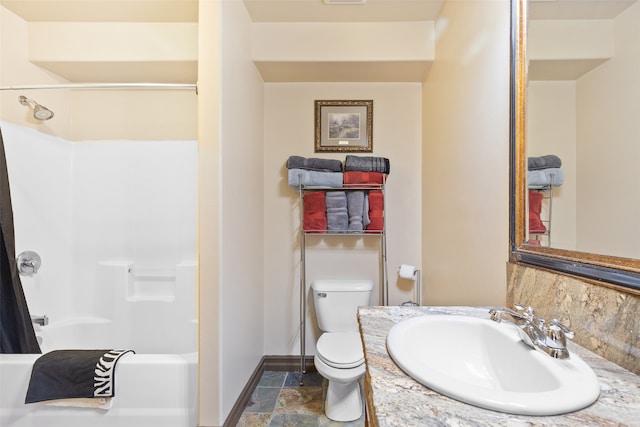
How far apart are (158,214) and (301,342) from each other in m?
1.44

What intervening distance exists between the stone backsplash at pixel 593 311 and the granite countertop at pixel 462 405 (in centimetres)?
3

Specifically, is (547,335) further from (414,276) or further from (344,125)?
(344,125)

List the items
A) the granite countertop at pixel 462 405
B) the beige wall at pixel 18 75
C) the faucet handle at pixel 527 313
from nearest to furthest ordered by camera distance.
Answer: the granite countertop at pixel 462 405 < the faucet handle at pixel 527 313 < the beige wall at pixel 18 75

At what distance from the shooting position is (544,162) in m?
0.82

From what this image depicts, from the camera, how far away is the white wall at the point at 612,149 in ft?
1.91

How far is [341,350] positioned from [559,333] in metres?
1.16

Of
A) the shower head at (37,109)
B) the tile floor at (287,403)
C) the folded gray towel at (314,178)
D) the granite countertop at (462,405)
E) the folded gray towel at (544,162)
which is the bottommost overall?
the tile floor at (287,403)

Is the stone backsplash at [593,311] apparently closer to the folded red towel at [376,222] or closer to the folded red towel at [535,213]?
the folded red towel at [535,213]

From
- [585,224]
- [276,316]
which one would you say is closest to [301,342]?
[276,316]

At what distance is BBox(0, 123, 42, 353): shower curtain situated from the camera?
1.34m

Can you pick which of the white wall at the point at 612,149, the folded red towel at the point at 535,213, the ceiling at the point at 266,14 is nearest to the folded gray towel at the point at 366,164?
the ceiling at the point at 266,14

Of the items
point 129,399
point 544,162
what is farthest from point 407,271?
point 129,399

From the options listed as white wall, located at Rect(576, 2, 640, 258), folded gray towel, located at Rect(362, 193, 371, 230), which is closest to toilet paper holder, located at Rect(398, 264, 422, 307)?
folded gray towel, located at Rect(362, 193, 371, 230)

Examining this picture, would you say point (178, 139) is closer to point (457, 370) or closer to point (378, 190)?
point (378, 190)
